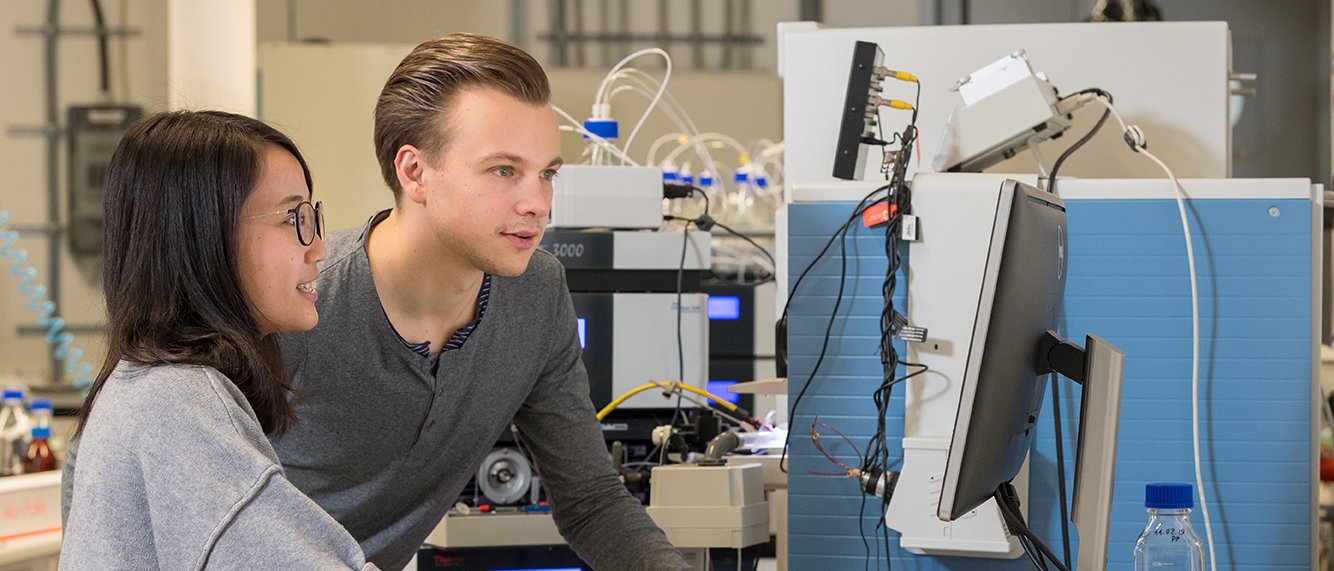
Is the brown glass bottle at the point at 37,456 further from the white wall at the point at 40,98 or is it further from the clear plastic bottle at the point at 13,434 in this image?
the white wall at the point at 40,98

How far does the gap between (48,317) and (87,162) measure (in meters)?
0.48

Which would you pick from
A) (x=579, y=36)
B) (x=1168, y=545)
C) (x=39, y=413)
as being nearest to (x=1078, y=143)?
(x=1168, y=545)

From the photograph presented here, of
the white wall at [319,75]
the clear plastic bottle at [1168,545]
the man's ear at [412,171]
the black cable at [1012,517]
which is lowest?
the clear plastic bottle at [1168,545]

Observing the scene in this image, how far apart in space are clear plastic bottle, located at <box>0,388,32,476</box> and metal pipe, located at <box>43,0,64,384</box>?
774mm

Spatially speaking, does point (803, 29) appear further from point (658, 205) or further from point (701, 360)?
point (701, 360)

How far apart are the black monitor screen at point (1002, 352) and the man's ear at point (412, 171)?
2.24 ft

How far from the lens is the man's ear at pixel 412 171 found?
139 cm

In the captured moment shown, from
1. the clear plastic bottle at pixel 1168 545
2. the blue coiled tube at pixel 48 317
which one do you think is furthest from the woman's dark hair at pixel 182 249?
the blue coiled tube at pixel 48 317

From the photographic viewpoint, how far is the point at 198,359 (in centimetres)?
90

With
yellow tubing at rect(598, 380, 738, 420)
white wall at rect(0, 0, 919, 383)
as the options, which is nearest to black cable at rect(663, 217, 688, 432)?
yellow tubing at rect(598, 380, 738, 420)

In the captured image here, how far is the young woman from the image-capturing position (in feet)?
2.66

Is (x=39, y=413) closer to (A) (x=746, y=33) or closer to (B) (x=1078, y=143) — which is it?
(B) (x=1078, y=143)

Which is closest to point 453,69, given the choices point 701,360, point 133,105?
point 701,360

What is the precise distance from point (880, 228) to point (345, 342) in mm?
625
